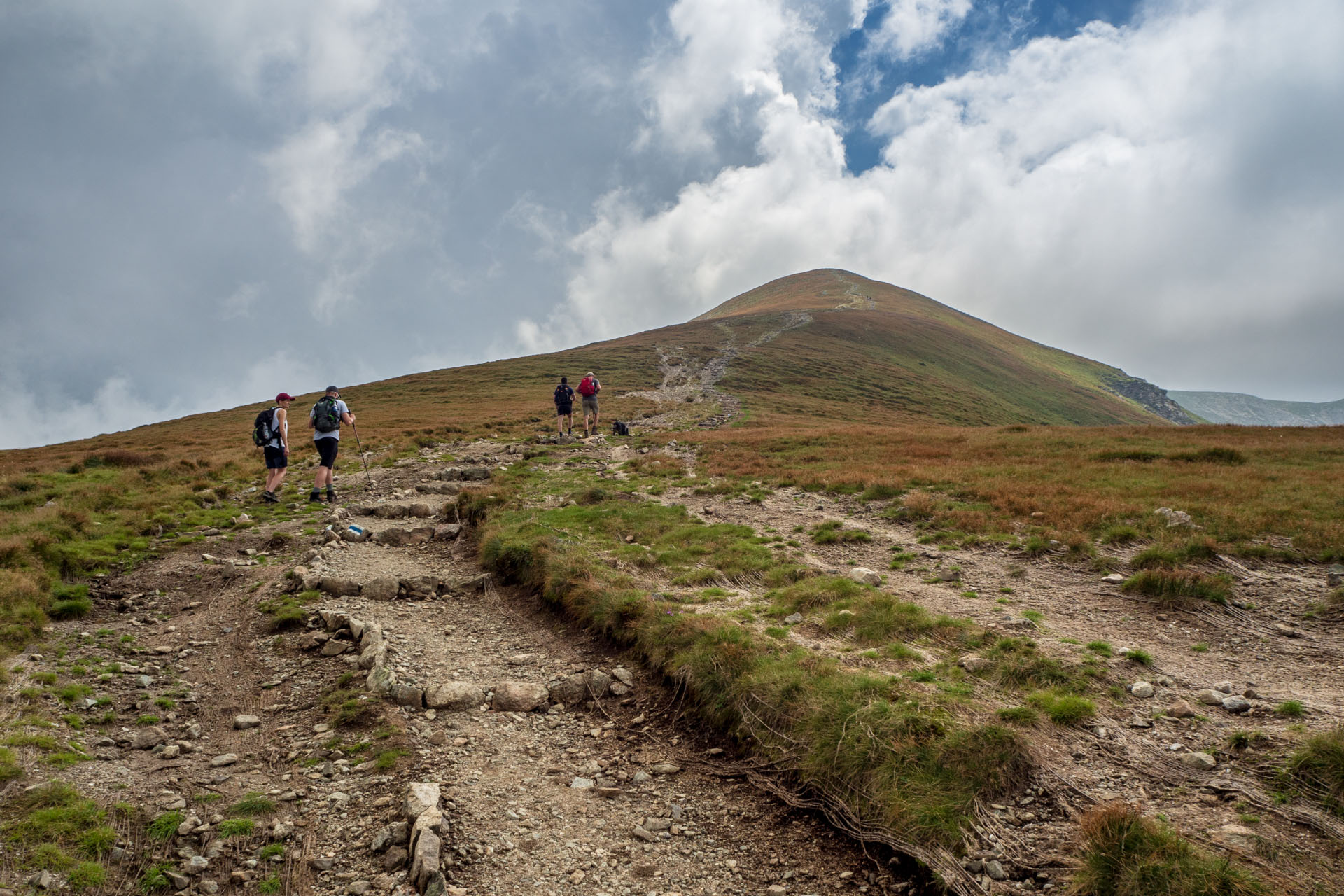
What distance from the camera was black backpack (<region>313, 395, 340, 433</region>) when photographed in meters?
20.2

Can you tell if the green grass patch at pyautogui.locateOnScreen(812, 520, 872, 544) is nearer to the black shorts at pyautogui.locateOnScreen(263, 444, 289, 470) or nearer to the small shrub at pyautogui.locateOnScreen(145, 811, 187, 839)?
the small shrub at pyautogui.locateOnScreen(145, 811, 187, 839)

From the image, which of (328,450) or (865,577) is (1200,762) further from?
(328,450)

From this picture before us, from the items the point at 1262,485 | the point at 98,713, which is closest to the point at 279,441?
the point at 98,713

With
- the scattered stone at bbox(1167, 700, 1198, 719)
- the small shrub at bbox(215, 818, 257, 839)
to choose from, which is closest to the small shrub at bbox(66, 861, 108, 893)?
the small shrub at bbox(215, 818, 257, 839)

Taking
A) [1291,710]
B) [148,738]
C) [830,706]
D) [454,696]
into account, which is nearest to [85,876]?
[148,738]

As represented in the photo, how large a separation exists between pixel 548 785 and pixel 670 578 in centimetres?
624

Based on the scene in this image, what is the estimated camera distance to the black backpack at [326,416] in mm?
20250

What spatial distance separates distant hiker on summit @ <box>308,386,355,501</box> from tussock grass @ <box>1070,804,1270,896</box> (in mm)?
20985

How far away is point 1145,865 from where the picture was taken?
4.44 metres

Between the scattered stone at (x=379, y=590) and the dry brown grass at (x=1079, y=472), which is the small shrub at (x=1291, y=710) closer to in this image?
the dry brown grass at (x=1079, y=472)

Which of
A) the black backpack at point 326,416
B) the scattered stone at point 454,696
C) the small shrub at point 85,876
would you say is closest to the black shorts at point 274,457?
the black backpack at point 326,416

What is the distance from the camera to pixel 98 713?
7.75 metres

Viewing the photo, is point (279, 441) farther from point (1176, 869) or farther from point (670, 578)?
point (1176, 869)

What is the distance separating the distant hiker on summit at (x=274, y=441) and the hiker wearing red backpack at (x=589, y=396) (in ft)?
55.0
